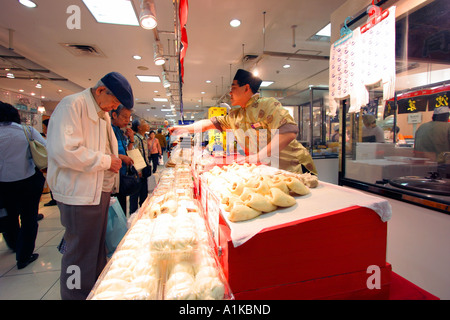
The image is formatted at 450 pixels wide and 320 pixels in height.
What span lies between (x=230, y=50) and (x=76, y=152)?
589cm

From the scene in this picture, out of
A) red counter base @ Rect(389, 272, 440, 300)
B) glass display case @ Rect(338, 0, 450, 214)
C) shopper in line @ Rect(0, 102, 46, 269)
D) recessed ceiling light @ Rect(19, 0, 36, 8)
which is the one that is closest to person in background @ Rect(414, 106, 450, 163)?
glass display case @ Rect(338, 0, 450, 214)

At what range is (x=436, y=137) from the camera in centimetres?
260

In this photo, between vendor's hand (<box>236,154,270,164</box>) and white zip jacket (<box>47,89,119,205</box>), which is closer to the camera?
white zip jacket (<box>47,89,119,205</box>)

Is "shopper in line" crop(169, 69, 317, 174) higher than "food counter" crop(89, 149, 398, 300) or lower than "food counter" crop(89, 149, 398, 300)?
higher

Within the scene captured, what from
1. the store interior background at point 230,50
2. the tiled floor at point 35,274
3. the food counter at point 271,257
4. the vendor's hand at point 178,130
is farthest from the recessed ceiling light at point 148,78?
the food counter at point 271,257

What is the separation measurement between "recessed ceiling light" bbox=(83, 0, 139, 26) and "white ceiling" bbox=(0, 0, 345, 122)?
148mm

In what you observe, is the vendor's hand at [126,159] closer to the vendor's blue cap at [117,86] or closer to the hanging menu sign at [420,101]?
the vendor's blue cap at [117,86]

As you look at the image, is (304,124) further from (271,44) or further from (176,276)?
(176,276)

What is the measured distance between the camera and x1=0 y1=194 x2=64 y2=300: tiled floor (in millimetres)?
2160

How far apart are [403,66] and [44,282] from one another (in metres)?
5.34

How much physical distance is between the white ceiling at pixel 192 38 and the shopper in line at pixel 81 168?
2.87 meters

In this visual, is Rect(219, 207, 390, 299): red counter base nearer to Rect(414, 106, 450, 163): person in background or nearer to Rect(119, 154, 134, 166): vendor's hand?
Rect(119, 154, 134, 166): vendor's hand

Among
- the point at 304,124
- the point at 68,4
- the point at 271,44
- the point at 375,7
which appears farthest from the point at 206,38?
the point at 304,124

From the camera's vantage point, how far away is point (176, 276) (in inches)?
31.8
